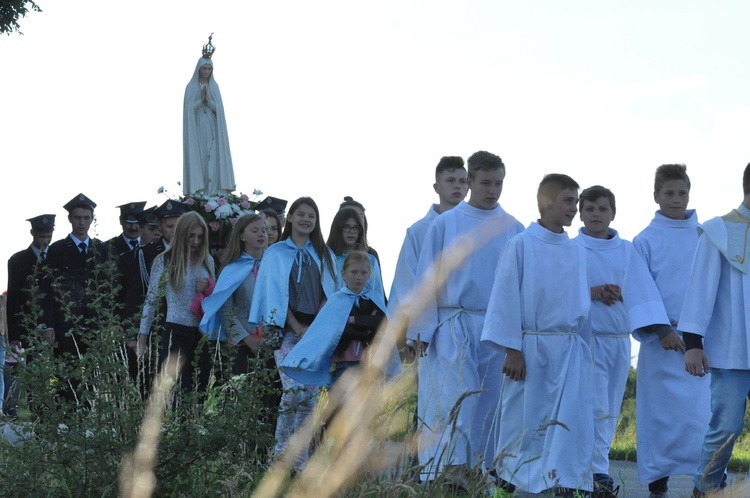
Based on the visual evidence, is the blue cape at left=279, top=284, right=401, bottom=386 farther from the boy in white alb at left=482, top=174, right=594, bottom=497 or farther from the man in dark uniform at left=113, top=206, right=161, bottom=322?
the man in dark uniform at left=113, top=206, right=161, bottom=322

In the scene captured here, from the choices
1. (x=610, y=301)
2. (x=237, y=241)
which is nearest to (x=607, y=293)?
(x=610, y=301)

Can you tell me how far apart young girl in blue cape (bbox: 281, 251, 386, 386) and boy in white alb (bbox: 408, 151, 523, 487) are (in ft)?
1.56

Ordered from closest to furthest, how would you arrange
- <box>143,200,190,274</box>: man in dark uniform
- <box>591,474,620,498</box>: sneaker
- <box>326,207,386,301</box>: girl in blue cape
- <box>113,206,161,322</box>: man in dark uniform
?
<box>591,474,620,498</box>: sneaker < <box>326,207,386,301</box>: girl in blue cape < <box>113,206,161,322</box>: man in dark uniform < <box>143,200,190,274</box>: man in dark uniform

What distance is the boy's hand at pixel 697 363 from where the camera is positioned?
269 inches

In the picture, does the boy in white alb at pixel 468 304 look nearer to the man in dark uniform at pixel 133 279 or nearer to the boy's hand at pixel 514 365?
the boy's hand at pixel 514 365

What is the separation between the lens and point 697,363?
6.84 metres

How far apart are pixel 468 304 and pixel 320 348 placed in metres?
1.02

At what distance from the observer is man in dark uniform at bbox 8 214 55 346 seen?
11.7 m

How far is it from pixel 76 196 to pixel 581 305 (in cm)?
560

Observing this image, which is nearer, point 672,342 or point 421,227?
point 672,342

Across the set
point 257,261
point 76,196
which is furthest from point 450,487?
point 76,196

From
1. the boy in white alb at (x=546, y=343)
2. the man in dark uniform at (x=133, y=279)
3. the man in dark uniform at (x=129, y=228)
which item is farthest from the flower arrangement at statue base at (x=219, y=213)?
the boy in white alb at (x=546, y=343)

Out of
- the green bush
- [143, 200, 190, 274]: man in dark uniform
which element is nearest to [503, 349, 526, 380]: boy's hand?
the green bush

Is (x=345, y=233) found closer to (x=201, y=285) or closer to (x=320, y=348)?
(x=201, y=285)
